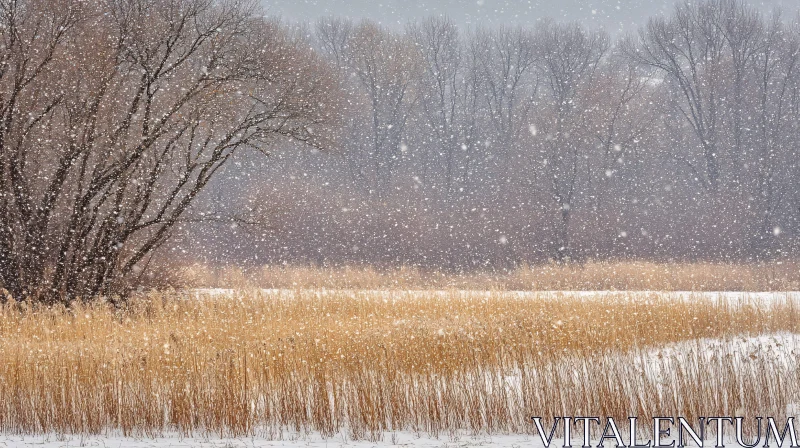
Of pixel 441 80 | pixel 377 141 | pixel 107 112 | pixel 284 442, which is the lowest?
pixel 284 442

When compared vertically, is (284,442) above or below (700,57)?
below

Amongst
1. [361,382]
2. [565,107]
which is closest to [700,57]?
[565,107]

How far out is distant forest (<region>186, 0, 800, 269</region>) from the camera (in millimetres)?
31250

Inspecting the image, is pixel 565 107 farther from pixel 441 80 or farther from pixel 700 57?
pixel 441 80

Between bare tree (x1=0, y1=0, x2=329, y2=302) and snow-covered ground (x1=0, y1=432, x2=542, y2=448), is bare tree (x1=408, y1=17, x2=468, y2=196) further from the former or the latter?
snow-covered ground (x1=0, y1=432, x2=542, y2=448)

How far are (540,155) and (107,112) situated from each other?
67.0ft

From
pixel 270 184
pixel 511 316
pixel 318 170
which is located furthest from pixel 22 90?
pixel 318 170

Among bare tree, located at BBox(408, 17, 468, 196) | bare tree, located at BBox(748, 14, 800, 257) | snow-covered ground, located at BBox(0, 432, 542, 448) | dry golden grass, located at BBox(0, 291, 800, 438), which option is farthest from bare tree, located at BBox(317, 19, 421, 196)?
snow-covered ground, located at BBox(0, 432, 542, 448)

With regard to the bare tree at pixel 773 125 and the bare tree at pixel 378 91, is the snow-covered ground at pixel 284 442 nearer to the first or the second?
the bare tree at pixel 773 125

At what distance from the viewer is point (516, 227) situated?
33.0 m

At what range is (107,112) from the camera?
15.0m

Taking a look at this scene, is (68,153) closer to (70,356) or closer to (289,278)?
(70,356)

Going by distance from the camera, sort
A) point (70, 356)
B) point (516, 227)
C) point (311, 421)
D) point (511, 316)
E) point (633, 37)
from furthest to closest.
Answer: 1. point (633, 37)
2. point (516, 227)
3. point (511, 316)
4. point (70, 356)
5. point (311, 421)

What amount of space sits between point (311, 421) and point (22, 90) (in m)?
10.7
